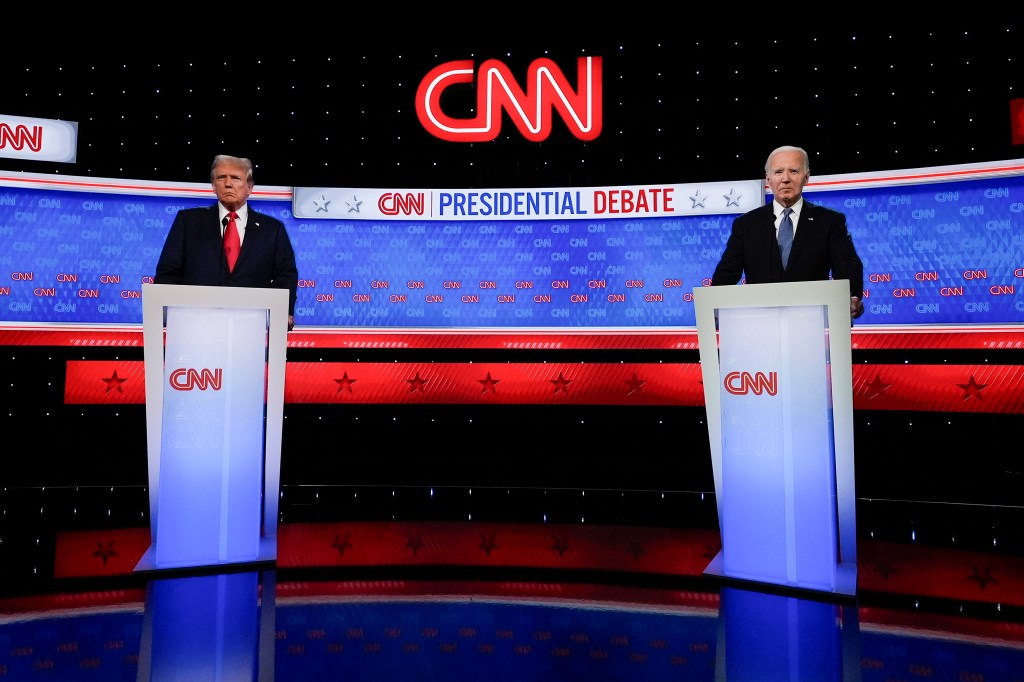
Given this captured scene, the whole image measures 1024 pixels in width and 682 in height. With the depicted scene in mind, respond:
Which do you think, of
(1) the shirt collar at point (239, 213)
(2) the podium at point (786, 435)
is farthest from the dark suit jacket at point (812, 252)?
(1) the shirt collar at point (239, 213)

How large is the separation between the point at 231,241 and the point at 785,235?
254 centimetres

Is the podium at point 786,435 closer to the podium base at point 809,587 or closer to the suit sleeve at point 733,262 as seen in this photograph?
the podium base at point 809,587

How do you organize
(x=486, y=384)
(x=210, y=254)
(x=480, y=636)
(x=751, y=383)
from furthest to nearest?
(x=486, y=384) < (x=210, y=254) < (x=751, y=383) < (x=480, y=636)

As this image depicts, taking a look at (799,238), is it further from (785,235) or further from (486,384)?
(486,384)

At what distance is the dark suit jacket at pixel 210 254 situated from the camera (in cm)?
371

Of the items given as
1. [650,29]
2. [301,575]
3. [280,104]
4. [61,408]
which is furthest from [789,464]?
[61,408]

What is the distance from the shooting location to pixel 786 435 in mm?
3182

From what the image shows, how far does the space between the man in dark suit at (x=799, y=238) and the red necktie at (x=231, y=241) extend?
2227 mm

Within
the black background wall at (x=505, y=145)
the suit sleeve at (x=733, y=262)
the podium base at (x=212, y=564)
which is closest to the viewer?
the podium base at (x=212, y=564)

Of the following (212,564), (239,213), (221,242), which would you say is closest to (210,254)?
(221,242)

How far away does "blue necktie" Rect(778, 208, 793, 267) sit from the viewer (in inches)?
135

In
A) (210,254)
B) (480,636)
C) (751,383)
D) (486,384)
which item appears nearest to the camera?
(480,636)

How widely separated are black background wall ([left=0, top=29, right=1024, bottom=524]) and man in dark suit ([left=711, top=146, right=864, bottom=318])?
8.62 ft

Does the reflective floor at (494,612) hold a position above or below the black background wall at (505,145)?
below
